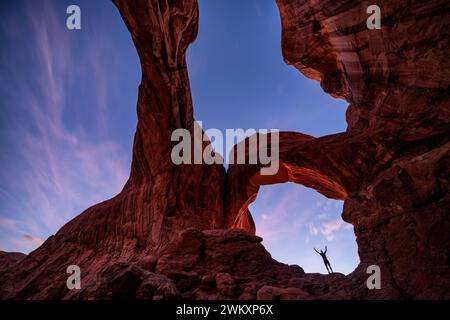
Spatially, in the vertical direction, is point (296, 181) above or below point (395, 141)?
above

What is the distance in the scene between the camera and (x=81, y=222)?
14094mm

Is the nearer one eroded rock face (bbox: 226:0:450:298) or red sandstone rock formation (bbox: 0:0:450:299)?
eroded rock face (bbox: 226:0:450:298)

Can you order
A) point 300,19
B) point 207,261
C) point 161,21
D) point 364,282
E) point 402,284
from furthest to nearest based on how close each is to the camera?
1. point 300,19
2. point 161,21
3. point 207,261
4. point 364,282
5. point 402,284

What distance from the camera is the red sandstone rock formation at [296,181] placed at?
19.5ft

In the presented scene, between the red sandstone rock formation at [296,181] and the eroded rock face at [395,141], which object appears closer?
the eroded rock face at [395,141]

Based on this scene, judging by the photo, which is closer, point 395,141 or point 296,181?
point 395,141

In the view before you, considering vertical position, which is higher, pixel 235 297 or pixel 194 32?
pixel 194 32

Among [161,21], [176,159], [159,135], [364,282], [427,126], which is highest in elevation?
[161,21]

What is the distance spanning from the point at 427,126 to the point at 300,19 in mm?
8664

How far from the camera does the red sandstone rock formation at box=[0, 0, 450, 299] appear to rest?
5.95 m

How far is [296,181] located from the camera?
17953 millimetres
